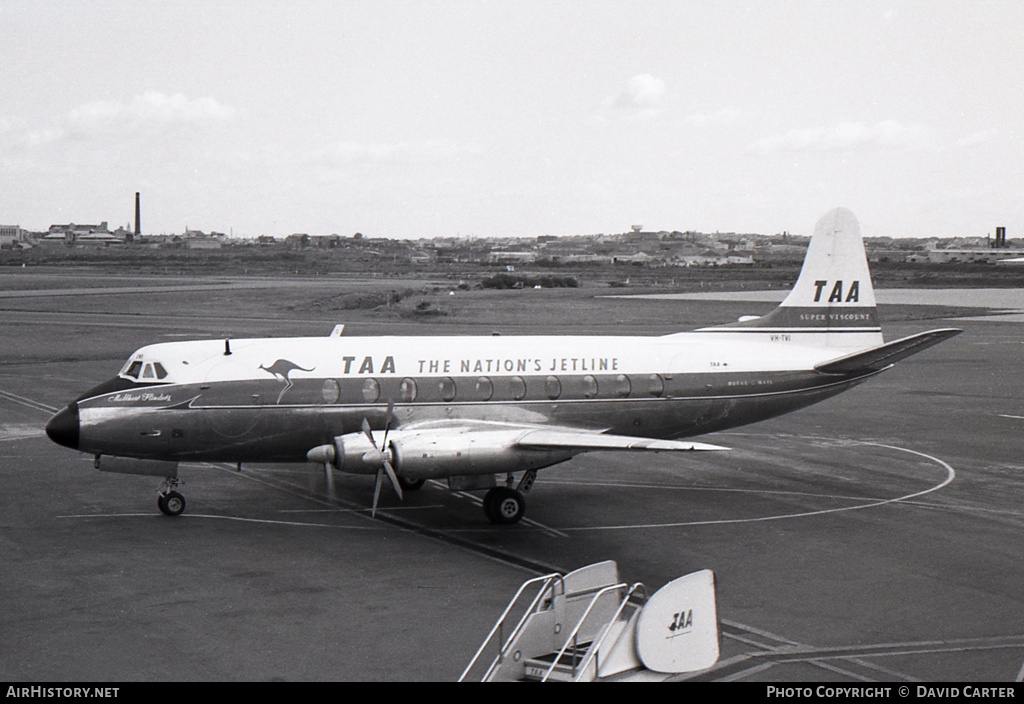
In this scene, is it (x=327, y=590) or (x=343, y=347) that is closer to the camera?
(x=327, y=590)

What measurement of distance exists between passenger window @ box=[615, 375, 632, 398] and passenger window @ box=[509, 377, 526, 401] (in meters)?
2.36

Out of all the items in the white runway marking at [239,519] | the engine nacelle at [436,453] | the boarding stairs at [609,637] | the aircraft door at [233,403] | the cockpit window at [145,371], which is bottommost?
the white runway marking at [239,519]

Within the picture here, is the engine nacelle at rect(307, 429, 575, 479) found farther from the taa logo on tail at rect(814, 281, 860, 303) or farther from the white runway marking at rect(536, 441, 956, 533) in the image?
the taa logo on tail at rect(814, 281, 860, 303)

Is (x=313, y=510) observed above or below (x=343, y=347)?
below

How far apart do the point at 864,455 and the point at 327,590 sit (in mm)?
18239

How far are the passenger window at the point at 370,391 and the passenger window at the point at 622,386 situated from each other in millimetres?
5763

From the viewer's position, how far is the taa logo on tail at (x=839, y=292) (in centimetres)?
2591

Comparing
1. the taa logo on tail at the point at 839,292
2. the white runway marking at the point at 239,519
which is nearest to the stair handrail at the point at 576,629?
the white runway marking at the point at 239,519

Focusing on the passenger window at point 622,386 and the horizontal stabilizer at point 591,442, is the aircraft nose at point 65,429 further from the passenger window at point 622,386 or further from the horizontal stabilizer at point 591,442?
the passenger window at point 622,386

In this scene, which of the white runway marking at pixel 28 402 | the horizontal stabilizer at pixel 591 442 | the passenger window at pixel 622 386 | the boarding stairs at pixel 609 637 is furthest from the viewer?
the white runway marking at pixel 28 402

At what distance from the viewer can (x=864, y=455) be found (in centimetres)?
2831
